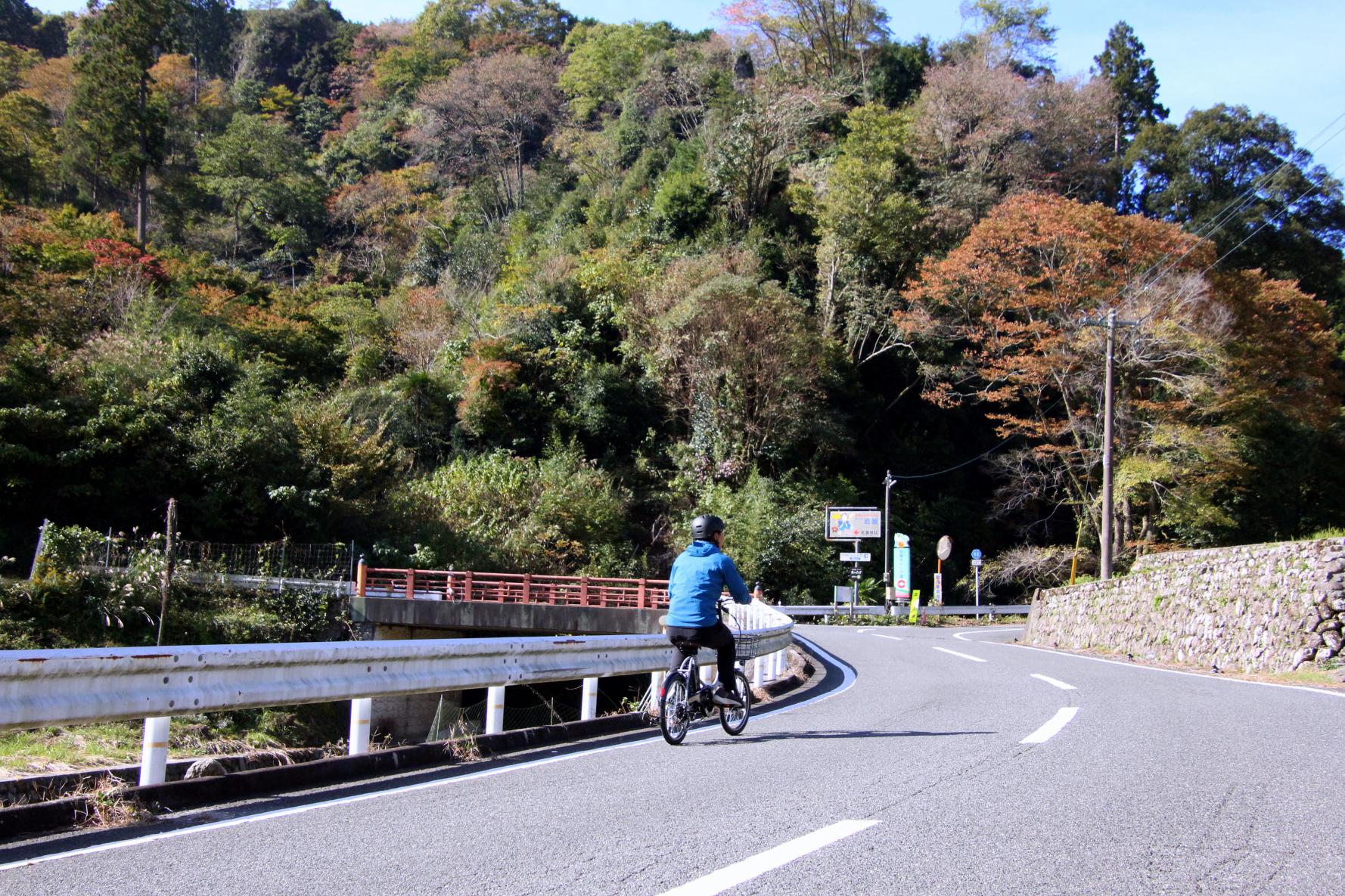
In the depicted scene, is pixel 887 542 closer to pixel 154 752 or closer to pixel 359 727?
pixel 359 727

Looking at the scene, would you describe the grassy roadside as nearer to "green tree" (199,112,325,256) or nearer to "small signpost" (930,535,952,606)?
"small signpost" (930,535,952,606)

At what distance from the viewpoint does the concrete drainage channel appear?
509 cm

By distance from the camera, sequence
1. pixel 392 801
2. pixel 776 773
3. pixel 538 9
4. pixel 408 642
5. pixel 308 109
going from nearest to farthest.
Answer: pixel 392 801 → pixel 776 773 → pixel 408 642 → pixel 308 109 → pixel 538 9

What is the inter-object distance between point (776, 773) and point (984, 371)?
32236 millimetres

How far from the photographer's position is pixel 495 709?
8.25 m

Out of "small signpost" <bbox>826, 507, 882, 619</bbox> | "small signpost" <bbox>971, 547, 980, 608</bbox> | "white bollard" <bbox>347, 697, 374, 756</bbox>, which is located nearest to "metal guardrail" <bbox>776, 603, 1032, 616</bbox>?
"small signpost" <bbox>971, 547, 980, 608</bbox>

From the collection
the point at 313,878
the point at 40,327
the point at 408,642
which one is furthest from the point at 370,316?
the point at 313,878

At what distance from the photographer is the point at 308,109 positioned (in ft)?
240

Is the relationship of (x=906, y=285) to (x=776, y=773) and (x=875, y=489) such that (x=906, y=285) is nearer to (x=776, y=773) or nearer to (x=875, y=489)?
(x=875, y=489)

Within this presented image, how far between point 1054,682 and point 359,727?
914 cm

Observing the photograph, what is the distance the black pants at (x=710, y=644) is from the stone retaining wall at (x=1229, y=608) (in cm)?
1073

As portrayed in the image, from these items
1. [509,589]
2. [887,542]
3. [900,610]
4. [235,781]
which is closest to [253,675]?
[235,781]

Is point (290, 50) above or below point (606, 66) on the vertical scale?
above

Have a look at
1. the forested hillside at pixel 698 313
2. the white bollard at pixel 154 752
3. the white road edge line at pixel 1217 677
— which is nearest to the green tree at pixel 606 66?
the forested hillside at pixel 698 313
